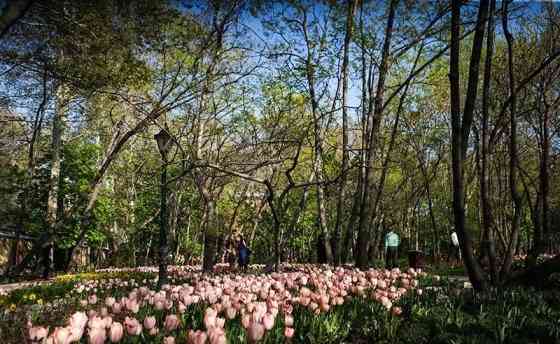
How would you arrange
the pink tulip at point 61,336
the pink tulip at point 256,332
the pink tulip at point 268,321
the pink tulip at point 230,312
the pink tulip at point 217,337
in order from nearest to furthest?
the pink tulip at point 61,336
the pink tulip at point 217,337
the pink tulip at point 256,332
the pink tulip at point 268,321
the pink tulip at point 230,312

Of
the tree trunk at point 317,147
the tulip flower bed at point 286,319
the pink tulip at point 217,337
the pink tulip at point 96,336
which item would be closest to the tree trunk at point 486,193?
the tulip flower bed at point 286,319

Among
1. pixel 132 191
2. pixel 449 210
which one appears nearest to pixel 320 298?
pixel 132 191

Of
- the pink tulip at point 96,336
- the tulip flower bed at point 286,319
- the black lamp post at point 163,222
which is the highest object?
the black lamp post at point 163,222

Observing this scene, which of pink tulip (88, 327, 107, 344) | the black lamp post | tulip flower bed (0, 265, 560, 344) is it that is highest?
the black lamp post

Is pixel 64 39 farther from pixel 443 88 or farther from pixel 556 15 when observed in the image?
pixel 443 88

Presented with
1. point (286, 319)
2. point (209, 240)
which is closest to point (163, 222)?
point (209, 240)

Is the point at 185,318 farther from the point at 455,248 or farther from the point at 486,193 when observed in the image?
the point at 455,248

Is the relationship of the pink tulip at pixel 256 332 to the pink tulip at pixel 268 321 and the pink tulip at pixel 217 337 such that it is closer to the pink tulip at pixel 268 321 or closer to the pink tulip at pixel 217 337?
the pink tulip at pixel 268 321

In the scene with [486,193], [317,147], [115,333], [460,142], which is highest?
[317,147]

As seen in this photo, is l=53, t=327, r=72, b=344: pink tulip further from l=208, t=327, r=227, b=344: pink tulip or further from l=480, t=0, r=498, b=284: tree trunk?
l=480, t=0, r=498, b=284: tree trunk

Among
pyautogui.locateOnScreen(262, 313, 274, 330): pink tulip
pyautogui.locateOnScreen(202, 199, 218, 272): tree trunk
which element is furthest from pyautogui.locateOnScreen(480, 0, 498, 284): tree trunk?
pyautogui.locateOnScreen(202, 199, 218, 272): tree trunk

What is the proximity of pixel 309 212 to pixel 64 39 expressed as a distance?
28.3 metres

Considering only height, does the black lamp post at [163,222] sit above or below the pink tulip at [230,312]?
above

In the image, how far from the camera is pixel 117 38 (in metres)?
9.50
